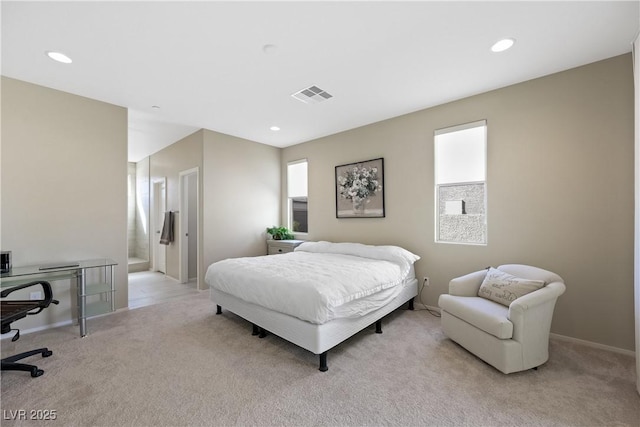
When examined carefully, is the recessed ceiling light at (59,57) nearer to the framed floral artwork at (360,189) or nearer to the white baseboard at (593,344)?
the framed floral artwork at (360,189)

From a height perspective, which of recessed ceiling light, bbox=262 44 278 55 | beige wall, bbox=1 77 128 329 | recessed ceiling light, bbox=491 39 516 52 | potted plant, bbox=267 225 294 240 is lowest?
potted plant, bbox=267 225 294 240

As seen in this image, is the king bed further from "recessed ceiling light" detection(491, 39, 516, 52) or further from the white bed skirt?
"recessed ceiling light" detection(491, 39, 516, 52)

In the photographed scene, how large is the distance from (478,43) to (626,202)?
1984 mm

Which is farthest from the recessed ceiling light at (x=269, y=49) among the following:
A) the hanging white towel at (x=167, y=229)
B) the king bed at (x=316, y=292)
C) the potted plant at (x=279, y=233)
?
the hanging white towel at (x=167, y=229)

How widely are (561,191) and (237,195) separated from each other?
181 inches

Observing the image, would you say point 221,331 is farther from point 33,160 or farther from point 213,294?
point 33,160

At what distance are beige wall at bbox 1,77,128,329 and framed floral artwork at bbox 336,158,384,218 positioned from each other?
3190mm

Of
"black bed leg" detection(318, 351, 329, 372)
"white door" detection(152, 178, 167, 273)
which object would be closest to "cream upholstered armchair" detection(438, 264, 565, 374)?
"black bed leg" detection(318, 351, 329, 372)

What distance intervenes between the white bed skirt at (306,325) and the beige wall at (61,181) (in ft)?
6.14

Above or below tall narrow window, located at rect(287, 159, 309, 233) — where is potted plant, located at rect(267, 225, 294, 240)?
below

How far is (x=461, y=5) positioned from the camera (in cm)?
194

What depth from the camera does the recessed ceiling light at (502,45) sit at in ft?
7.64

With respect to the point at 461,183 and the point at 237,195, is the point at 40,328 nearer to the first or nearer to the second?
the point at 237,195

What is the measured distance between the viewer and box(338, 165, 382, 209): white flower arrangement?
14.3ft
